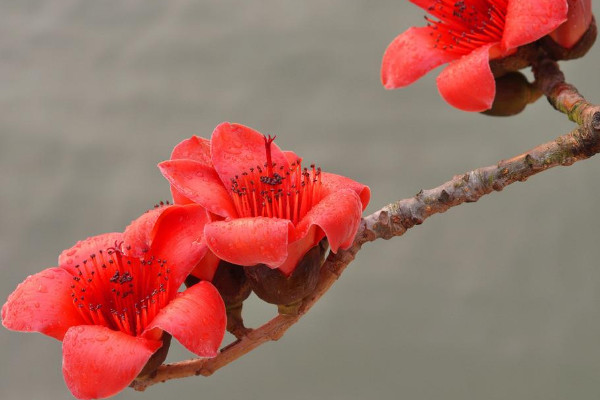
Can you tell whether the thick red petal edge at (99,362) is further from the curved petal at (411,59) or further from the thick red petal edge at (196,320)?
the curved petal at (411,59)

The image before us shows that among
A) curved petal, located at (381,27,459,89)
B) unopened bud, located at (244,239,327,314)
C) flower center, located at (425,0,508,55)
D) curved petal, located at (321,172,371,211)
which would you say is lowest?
unopened bud, located at (244,239,327,314)

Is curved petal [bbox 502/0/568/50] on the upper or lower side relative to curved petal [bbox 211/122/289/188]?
upper

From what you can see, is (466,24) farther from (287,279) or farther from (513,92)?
(287,279)

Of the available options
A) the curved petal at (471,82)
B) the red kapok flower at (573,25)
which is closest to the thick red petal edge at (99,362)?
the curved petal at (471,82)

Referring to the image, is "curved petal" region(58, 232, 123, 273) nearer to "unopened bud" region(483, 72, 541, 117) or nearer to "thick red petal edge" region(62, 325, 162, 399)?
"thick red petal edge" region(62, 325, 162, 399)

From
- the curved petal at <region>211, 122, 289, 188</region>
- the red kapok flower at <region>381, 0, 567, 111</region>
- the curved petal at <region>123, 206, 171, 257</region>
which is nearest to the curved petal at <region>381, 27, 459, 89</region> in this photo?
the red kapok flower at <region>381, 0, 567, 111</region>

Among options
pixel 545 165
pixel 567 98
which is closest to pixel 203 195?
pixel 545 165

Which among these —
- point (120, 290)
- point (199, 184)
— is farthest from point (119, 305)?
point (199, 184)

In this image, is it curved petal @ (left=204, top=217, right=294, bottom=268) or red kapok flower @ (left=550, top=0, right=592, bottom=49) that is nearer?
curved petal @ (left=204, top=217, right=294, bottom=268)
